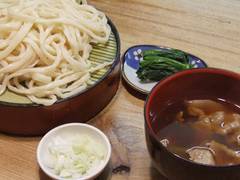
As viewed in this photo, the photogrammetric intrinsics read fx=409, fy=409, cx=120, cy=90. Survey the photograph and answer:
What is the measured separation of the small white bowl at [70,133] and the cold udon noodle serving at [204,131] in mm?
173

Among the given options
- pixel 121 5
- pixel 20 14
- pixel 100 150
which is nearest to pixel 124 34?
pixel 121 5

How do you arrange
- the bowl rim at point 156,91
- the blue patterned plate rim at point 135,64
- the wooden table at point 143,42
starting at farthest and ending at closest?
the blue patterned plate rim at point 135,64, the wooden table at point 143,42, the bowl rim at point 156,91

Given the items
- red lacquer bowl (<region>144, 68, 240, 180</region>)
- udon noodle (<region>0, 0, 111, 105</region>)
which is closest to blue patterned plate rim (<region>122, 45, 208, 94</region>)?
udon noodle (<region>0, 0, 111, 105</region>)

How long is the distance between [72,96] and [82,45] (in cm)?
22

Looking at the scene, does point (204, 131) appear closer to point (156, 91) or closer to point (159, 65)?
point (156, 91)

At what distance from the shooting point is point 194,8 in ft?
6.04

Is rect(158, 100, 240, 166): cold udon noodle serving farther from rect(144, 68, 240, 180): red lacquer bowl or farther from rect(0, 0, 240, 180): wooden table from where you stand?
rect(0, 0, 240, 180): wooden table

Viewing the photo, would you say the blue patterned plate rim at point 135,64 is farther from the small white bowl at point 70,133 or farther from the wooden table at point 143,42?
the small white bowl at point 70,133

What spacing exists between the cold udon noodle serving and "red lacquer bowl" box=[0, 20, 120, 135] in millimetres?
264

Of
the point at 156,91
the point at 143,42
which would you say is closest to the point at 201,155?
the point at 156,91

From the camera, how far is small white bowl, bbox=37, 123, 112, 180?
42.5 inches

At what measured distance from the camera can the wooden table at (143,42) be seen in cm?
121

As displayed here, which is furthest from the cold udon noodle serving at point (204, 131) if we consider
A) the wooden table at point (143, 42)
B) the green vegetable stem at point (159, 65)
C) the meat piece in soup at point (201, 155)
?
the green vegetable stem at point (159, 65)

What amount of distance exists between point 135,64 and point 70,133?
0.42m
